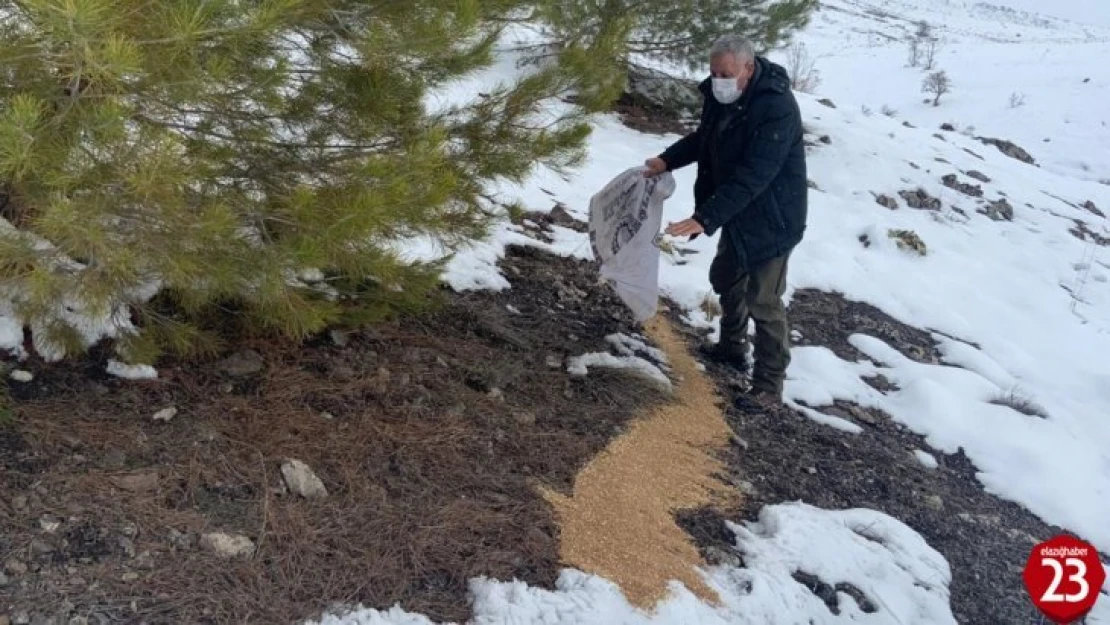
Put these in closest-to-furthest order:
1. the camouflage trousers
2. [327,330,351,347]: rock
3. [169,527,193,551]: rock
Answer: [169,527,193,551]: rock → [327,330,351,347]: rock → the camouflage trousers

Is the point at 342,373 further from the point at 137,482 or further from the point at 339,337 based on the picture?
the point at 137,482

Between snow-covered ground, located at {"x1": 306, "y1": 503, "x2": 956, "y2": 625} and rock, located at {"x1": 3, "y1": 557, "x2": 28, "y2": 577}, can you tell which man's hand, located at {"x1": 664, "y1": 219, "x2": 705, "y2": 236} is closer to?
snow-covered ground, located at {"x1": 306, "y1": 503, "x2": 956, "y2": 625}

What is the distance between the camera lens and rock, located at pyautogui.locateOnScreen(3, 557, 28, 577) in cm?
227

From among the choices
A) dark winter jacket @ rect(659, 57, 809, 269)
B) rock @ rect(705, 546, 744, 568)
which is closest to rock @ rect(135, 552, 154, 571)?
rock @ rect(705, 546, 744, 568)

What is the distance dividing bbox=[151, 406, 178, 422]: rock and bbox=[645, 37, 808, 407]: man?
2.17 meters

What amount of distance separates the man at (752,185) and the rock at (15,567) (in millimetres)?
2704

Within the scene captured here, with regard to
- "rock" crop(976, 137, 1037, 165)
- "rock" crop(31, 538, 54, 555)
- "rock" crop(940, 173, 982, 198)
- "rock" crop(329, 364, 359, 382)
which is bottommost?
"rock" crop(976, 137, 1037, 165)

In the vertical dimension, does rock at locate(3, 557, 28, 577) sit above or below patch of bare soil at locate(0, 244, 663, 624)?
above

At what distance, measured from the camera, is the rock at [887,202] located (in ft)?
30.2

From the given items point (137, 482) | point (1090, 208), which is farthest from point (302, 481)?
point (1090, 208)

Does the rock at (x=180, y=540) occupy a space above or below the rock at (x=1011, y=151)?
above

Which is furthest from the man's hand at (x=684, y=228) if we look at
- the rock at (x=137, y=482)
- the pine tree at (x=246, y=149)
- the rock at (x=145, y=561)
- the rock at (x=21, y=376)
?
the rock at (x=21, y=376)

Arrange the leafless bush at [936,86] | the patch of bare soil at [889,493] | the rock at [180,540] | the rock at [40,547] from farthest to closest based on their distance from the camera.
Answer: the leafless bush at [936,86] → the patch of bare soil at [889,493] → the rock at [180,540] → the rock at [40,547]

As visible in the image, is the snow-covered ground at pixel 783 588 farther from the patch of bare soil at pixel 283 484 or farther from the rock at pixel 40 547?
the rock at pixel 40 547
